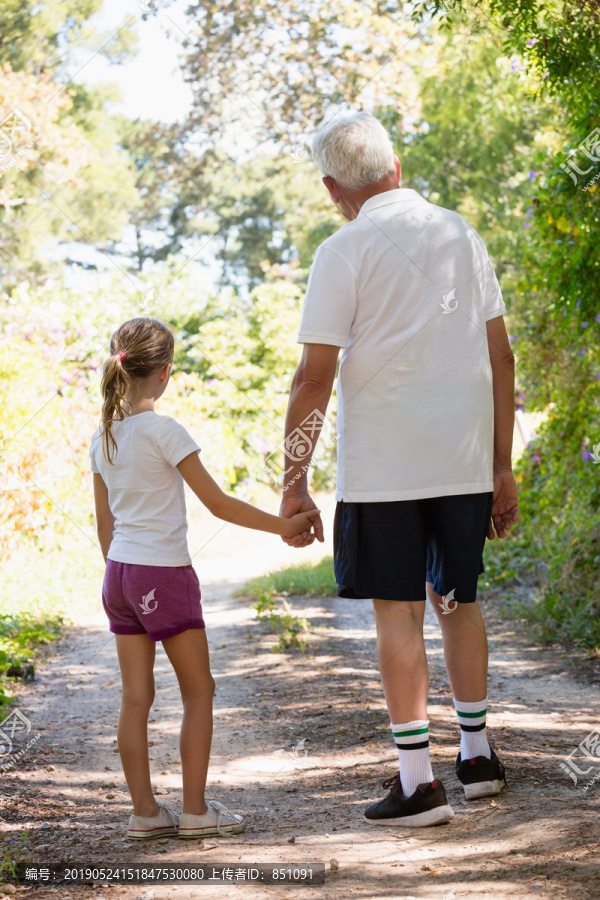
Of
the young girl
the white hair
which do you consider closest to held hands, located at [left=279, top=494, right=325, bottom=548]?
the young girl

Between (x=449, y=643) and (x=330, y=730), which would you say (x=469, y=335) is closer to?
(x=449, y=643)

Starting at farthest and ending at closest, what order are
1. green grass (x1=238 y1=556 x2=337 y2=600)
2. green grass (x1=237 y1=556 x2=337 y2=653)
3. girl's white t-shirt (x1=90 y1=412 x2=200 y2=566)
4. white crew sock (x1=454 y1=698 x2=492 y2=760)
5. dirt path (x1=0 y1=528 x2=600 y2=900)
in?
A: green grass (x1=238 y1=556 x2=337 y2=600) → green grass (x1=237 y1=556 x2=337 y2=653) → white crew sock (x1=454 y1=698 x2=492 y2=760) → girl's white t-shirt (x1=90 y1=412 x2=200 y2=566) → dirt path (x1=0 y1=528 x2=600 y2=900)

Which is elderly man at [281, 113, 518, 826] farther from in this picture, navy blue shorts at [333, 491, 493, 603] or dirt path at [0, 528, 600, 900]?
dirt path at [0, 528, 600, 900]

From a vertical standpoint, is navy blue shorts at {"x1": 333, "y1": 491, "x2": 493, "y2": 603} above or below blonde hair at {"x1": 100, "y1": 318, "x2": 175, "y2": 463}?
below

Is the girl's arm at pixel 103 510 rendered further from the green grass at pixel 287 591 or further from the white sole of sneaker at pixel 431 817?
the green grass at pixel 287 591

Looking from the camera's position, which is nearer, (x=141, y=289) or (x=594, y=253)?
(x=594, y=253)

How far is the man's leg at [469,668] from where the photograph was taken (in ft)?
8.35

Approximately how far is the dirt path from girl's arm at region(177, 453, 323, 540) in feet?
2.78

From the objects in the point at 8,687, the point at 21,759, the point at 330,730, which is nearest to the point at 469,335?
the point at 330,730

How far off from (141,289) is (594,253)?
32.0ft

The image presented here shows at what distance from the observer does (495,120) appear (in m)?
13.0

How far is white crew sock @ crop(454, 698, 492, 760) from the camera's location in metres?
2.54

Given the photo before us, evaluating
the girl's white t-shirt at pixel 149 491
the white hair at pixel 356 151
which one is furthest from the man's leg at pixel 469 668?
the white hair at pixel 356 151

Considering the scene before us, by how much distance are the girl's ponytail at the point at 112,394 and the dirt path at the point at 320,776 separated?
1.10 meters
